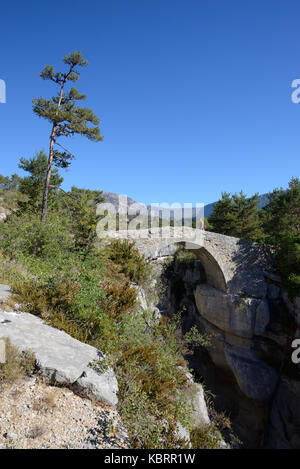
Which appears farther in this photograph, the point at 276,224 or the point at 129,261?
the point at 276,224

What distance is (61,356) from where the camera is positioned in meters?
2.97

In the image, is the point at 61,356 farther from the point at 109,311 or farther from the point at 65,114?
the point at 65,114

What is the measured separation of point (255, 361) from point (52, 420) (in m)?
12.2

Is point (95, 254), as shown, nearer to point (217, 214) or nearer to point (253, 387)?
→ point (253, 387)

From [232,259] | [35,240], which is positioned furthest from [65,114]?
[232,259]

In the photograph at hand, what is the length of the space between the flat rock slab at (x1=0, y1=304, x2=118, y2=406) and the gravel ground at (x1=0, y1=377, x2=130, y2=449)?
110 mm

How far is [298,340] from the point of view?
10078 millimetres

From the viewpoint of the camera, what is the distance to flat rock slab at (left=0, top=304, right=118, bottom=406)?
8.78 ft

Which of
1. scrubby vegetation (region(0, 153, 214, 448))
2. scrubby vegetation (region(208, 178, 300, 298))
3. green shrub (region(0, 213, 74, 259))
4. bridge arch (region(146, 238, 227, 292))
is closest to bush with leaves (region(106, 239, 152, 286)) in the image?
scrubby vegetation (region(0, 153, 214, 448))

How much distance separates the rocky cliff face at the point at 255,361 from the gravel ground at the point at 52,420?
10886 millimetres

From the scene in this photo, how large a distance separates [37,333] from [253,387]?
11.9 meters

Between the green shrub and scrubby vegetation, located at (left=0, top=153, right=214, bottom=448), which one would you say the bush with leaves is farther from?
the green shrub
